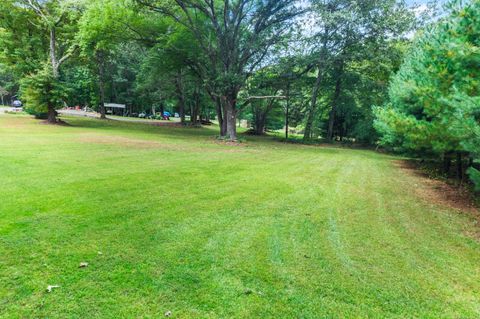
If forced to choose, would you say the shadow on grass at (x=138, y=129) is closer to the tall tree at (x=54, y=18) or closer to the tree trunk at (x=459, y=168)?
the tall tree at (x=54, y=18)

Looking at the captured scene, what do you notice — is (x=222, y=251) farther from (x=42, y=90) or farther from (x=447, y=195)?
(x=42, y=90)

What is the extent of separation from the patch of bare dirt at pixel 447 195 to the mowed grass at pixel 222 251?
455mm

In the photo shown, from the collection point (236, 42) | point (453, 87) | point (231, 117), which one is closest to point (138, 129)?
point (231, 117)

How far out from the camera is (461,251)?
3.75 metres

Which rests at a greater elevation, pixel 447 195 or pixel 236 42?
pixel 236 42

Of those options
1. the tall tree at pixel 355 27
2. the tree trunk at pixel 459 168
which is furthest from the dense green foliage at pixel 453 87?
the tall tree at pixel 355 27

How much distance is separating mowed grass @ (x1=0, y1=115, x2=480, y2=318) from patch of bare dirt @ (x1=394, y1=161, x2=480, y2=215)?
0.46 metres

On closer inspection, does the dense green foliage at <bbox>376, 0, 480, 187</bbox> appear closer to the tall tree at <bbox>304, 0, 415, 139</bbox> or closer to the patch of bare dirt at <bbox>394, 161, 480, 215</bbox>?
the patch of bare dirt at <bbox>394, 161, 480, 215</bbox>

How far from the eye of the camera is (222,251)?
11.0 ft

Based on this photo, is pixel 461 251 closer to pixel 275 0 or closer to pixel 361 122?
pixel 275 0

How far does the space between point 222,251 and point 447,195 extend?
252 inches

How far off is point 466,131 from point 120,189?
235 inches

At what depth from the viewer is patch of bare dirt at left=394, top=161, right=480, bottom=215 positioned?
5910 millimetres

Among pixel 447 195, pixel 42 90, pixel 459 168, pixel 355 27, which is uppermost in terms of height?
pixel 355 27
